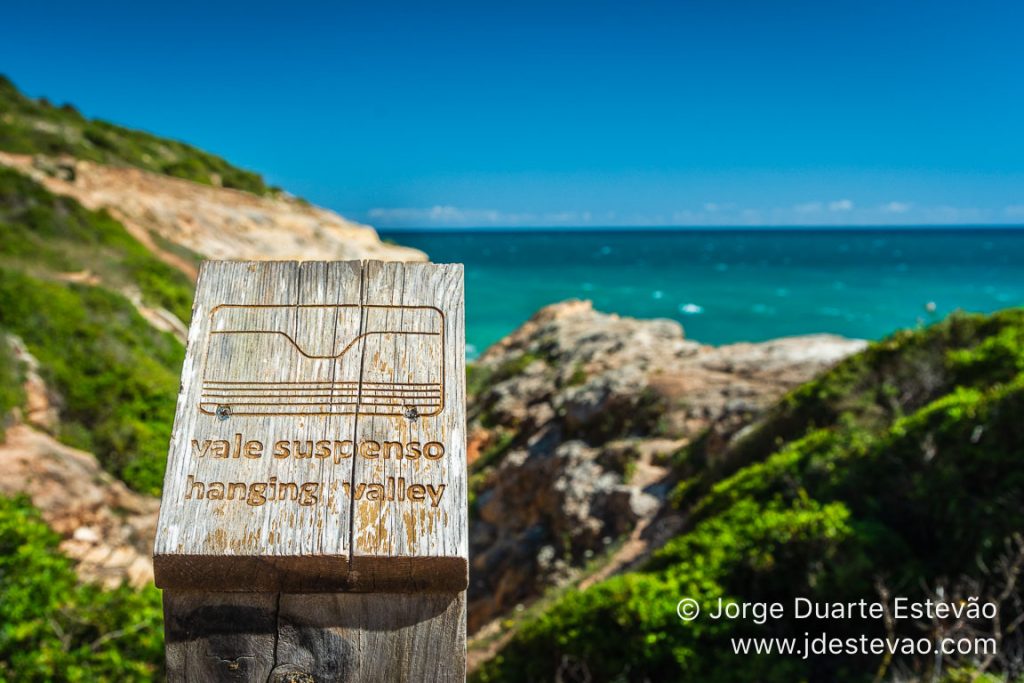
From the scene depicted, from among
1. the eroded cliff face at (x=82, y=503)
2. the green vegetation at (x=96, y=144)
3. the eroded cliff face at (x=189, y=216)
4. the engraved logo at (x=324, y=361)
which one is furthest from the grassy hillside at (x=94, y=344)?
the green vegetation at (x=96, y=144)

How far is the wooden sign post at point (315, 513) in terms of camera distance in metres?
1.53

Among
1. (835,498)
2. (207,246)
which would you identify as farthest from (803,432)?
(207,246)

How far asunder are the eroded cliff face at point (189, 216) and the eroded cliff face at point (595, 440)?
8093mm

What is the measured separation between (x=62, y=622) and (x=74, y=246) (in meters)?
13.6

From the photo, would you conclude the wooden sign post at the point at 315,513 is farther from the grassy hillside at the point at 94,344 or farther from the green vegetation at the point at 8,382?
the grassy hillside at the point at 94,344

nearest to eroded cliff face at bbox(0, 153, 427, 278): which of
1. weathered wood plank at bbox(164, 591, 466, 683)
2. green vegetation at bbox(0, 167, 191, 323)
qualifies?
green vegetation at bbox(0, 167, 191, 323)

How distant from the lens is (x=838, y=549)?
4.91 metres

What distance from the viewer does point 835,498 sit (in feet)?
18.4

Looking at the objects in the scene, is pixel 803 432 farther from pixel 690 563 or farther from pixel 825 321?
pixel 825 321

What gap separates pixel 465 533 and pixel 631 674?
3.97m

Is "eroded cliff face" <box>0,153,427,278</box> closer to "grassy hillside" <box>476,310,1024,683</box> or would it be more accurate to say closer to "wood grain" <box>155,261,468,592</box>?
"grassy hillside" <box>476,310,1024,683</box>

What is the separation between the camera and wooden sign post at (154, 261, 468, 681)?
60.3 inches

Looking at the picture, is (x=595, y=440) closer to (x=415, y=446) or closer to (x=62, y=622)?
(x=62, y=622)

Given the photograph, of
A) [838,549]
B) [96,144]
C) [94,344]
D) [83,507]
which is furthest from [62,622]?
[96,144]
